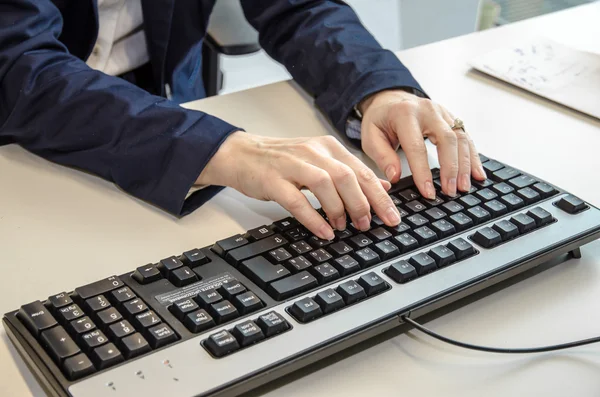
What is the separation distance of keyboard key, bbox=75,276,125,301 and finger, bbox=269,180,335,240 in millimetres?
163

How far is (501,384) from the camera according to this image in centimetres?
51

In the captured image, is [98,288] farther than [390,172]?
No

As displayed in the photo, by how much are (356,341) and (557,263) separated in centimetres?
23

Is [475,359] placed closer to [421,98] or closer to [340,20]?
[421,98]

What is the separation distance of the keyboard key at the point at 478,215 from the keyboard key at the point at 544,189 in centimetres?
7

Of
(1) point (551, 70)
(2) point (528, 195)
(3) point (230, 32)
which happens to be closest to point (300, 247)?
(2) point (528, 195)

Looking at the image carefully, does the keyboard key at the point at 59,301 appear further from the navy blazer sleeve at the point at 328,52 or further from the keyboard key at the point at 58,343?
the navy blazer sleeve at the point at 328,52

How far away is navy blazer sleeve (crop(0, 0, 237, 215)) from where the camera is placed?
70 cm

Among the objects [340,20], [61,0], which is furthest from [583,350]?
[61,0]

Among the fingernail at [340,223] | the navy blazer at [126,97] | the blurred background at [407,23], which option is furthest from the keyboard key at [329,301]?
the blurred background at [407,23]

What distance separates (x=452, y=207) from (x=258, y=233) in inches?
6.9

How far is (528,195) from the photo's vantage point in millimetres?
667

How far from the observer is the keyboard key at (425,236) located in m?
0.60

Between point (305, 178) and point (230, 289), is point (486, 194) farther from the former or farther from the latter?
point (230, 289)
